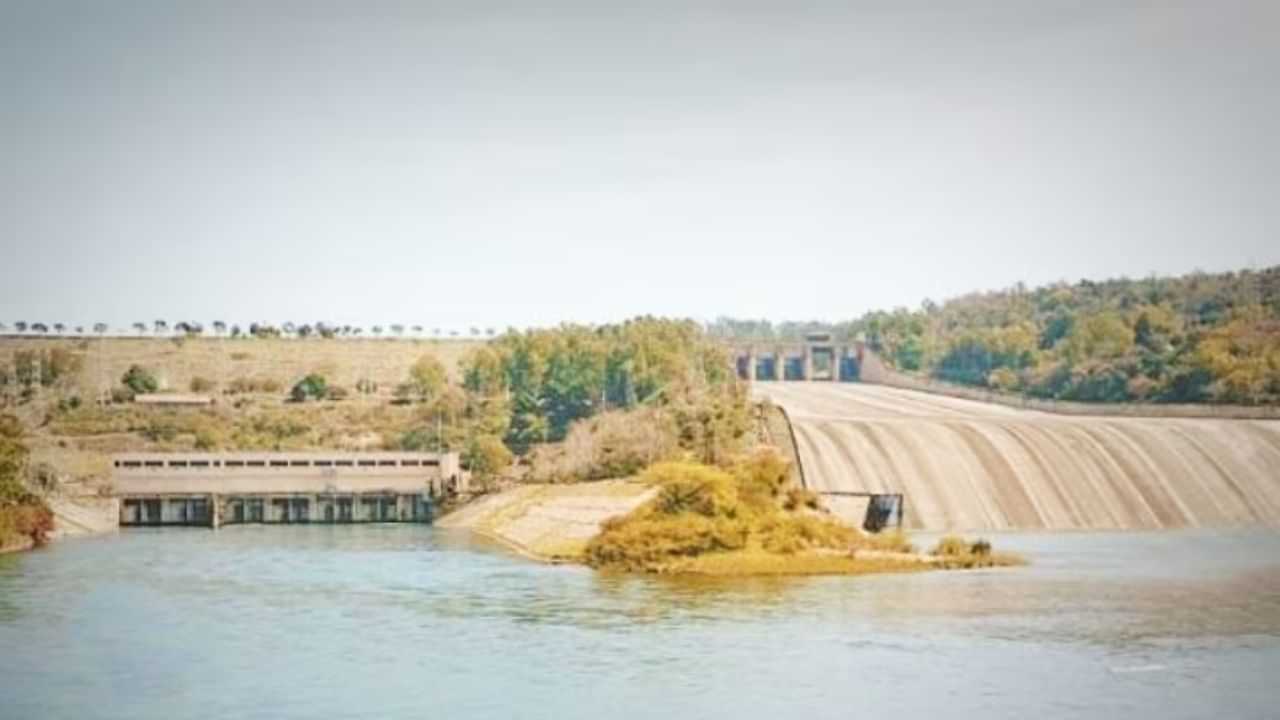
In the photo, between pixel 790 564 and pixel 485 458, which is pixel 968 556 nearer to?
pixel 790 564

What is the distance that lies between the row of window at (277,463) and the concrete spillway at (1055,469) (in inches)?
451

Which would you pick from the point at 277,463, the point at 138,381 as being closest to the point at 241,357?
the point at 138,381

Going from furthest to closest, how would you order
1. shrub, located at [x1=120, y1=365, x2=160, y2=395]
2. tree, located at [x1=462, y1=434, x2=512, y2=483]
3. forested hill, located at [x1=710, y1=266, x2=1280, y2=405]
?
shrub, located at [x1=120, y1=365, x2=160, y2=395], forested hill, located at [x1=710, y1=266, x2=1280, y2=405], tree, located at [x1=462, y1=434, x2=512, y2=483]

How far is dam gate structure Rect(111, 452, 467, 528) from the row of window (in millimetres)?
28

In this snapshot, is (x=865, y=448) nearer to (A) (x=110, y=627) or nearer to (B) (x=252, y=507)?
(B) (x=252, y=507)

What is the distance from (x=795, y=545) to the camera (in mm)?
38156

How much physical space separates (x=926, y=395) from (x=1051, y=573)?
33.2 metres

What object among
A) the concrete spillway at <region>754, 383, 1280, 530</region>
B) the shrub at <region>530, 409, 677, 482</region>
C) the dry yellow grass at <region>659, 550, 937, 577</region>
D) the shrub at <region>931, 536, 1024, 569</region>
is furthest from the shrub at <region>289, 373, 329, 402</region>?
the shrub at <region>931, 536, 1024, 569</region>

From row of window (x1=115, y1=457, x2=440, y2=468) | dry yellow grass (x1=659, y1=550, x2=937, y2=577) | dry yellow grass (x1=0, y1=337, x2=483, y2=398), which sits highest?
dry yellow grass (x1=0, y1=337, x2=483, y2=398)

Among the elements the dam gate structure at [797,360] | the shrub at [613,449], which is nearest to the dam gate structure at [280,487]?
the shrub at [613,449]

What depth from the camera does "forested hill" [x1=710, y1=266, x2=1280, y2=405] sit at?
61.9m

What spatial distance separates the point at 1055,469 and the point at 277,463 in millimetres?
21947

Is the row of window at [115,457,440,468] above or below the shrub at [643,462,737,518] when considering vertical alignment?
below

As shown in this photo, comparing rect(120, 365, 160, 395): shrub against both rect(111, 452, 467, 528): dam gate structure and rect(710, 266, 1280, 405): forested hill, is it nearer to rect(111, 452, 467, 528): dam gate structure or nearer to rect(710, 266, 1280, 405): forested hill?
rect(111, 452, 467, 528): dam gate structure
